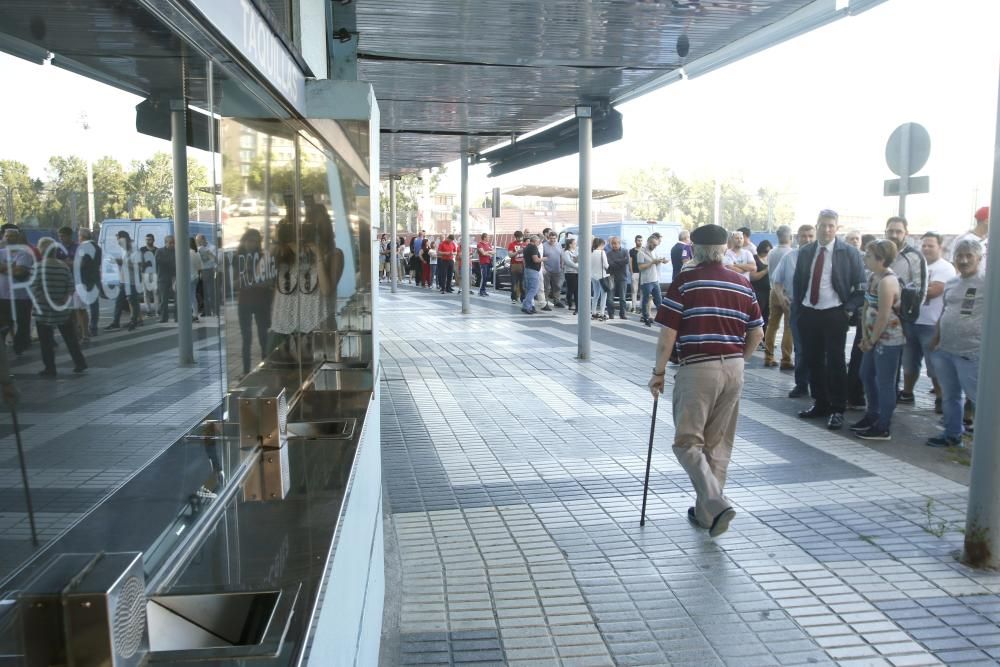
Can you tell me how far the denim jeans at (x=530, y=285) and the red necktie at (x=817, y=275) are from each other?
1127 cm

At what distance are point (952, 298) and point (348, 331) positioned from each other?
509 centimetres

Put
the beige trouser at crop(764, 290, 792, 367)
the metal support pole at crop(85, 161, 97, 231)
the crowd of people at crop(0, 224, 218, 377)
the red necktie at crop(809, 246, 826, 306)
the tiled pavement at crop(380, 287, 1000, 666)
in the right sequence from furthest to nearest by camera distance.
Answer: the beige trouser at crop(764, 290, 792, 367) < the red necktie at crop(809, 246, 826, 306) < the tiled pavement at crop(380, 287, 1000, 666) < the metal support pole at crop(85, 161, 97, 231) < the crowd of people at crop(0, 224, 218, 377)

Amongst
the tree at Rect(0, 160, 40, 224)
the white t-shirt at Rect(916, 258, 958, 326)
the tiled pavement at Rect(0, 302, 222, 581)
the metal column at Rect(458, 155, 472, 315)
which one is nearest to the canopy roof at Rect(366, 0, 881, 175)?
the white t-shirt at Rect(916, 258, 958, 326)

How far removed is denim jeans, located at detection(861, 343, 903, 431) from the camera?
7383 millimetres

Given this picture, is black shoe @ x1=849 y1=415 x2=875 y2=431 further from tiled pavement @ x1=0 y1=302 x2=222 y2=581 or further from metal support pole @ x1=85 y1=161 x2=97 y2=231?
metal support pole @ x1=85 y1=161 x2=97 y2=231

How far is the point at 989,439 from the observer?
4.50 m

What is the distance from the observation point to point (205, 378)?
2.29 meters

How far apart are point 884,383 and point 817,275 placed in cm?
134

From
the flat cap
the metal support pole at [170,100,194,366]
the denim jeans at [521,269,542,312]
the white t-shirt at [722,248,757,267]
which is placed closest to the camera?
the metal support pole at [170,100,194,366]

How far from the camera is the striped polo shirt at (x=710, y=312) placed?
509 cm

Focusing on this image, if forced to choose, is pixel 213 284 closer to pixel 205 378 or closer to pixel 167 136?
pixel 205 378

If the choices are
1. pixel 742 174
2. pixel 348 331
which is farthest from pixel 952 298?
→ pixel 742 174

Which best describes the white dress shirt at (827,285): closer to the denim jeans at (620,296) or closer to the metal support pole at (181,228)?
the metal support pole at (181,228)

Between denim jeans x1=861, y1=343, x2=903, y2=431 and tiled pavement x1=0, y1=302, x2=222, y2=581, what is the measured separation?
22.2 ft
